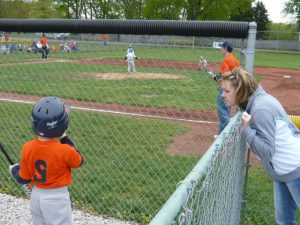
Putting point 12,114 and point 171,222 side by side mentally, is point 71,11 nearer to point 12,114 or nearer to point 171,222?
point 12,114

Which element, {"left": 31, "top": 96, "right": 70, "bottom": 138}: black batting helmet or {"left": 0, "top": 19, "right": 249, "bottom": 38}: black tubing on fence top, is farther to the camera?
{"left": 0, "top": 19, "right": 249, "bottom": 38}: black tubing on fence top

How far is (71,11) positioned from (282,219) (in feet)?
215

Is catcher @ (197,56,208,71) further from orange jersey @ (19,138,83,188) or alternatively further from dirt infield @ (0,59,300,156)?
orange jersey @ (19,138,83,188)

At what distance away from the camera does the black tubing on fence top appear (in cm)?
330

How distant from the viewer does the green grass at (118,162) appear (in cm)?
474

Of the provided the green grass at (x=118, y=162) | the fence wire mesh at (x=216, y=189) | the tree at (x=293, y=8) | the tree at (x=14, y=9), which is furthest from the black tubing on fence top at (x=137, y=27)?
the tree at (x=293, y=8)

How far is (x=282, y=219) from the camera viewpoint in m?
3.37

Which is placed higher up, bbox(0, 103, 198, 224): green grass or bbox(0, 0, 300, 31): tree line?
bbox(0, 0, 300, 31): tree line

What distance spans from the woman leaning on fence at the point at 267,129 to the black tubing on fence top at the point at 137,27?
0.57 metres

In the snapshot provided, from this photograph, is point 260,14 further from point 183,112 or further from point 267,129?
point 267,129

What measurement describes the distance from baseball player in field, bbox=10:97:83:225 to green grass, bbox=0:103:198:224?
1646 mm

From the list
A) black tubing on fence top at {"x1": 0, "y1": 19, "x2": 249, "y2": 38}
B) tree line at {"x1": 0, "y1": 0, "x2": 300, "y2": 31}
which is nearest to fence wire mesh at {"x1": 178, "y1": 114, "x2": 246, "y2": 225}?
black tubing on fence top at {"x1": 0, "y1": 19, "x2": 249, "y2": 38}

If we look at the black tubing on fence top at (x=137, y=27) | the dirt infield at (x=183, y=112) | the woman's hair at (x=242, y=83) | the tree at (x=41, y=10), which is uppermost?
the tree at (x=41, y=10)

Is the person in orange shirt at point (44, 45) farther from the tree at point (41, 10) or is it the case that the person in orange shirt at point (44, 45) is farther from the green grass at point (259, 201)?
the tree at point (41, 10)
